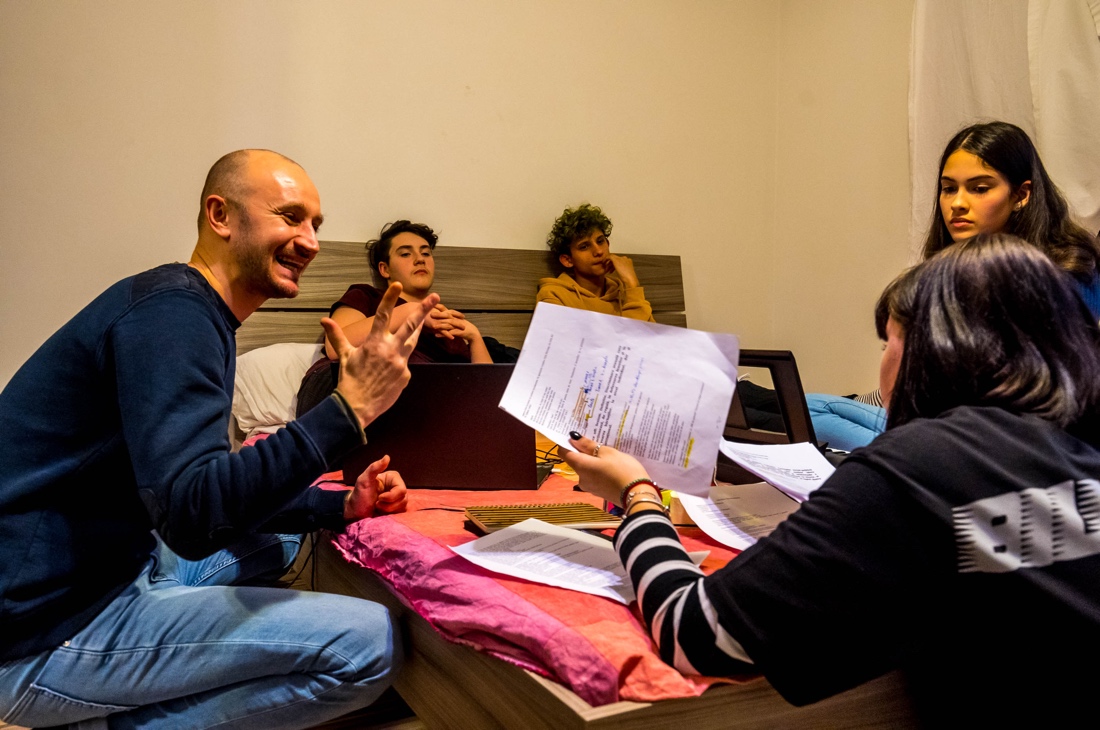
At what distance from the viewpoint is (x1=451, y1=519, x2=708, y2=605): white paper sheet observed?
92 cm

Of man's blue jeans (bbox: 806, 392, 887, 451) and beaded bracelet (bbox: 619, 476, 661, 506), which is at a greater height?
beaded bracelet (bbox: 619, 476, 661, 506)

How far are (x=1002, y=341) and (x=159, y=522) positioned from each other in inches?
38.1

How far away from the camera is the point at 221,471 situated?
0.95 m

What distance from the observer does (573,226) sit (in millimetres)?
3152

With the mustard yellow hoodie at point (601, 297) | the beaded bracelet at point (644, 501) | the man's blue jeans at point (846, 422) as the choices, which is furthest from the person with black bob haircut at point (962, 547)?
the mustard yellow hoodie at point (601, 297)

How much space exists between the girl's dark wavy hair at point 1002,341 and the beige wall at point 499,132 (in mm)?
2422

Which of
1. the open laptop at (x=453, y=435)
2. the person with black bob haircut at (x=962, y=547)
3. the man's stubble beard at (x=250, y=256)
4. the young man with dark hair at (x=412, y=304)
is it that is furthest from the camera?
the young man with dark hair at (x=412, y=304)

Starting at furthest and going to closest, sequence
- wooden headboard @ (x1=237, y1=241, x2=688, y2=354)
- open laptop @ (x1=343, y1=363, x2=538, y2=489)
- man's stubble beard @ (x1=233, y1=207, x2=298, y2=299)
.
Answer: wooden headboard @ (x1=237, y1=241, x2=688, y2=354)
open laptop @ (x1=343, y1=363, x2=538, y2=489)
man's stubble beard @ (x1=233, y1=207, x2=298, y2=299)

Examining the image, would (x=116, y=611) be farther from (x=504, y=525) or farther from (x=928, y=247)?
(x=928, y=247)

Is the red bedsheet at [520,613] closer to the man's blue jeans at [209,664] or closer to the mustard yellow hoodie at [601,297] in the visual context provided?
the man's blue jeans at [209,664]

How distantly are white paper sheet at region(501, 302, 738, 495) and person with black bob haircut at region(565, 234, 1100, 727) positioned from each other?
7.0 inches

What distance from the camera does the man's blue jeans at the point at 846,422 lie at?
198 centimetres

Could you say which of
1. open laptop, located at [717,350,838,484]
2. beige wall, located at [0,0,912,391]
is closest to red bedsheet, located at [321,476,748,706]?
open laptop, located at [717,350,838,484]

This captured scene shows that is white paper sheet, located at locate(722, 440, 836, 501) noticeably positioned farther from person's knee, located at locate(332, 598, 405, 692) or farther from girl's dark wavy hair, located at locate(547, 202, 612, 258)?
girl's dark wavy hair, located at locate(547, 202, 612, 258)
